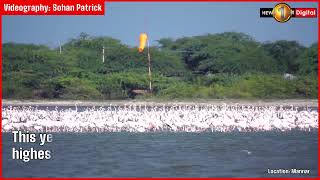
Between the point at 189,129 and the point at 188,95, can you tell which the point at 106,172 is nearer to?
the point at 189,129

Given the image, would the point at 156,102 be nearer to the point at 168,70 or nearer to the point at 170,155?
the point at 168,70

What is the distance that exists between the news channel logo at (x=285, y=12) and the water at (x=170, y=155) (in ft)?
9.44

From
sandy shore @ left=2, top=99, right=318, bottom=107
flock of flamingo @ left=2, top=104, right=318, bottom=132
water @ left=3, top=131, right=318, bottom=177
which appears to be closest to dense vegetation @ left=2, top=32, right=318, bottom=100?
sandy shore @ left=2, top=99, right=318, bottom=107

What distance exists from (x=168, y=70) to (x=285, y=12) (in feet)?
94.1

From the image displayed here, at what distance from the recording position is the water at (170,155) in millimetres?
13289

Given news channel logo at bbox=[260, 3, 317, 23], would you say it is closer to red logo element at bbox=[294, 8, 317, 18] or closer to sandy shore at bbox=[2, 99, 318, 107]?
red logo element at bbox=[294, 8, 317, 18]

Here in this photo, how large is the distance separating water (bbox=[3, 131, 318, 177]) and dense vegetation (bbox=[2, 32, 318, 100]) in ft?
66.5

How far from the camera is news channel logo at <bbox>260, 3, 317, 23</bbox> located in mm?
15953

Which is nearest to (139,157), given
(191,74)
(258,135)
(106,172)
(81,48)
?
(106,172)

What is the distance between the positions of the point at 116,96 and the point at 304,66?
38.6ft

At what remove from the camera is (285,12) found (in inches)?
632
